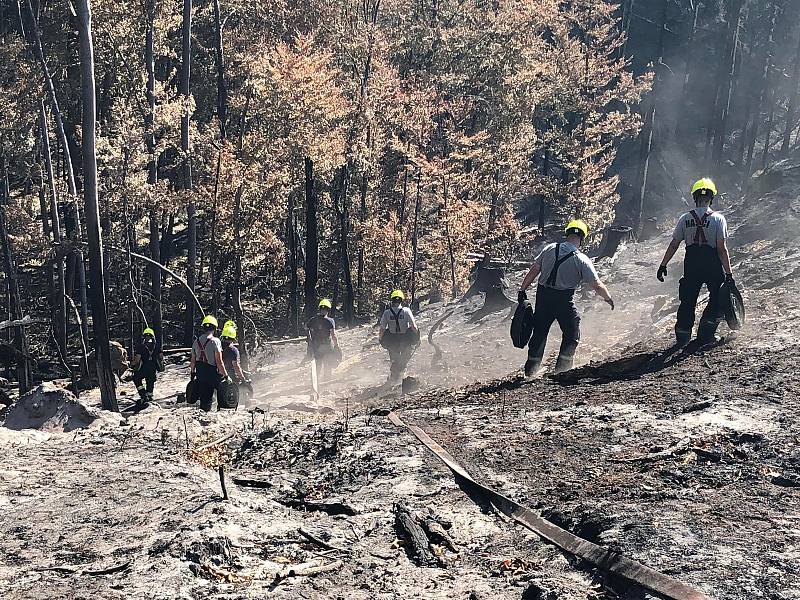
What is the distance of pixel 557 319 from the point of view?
9.97 meters

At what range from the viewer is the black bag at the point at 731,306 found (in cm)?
961

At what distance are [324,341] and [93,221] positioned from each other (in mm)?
5586

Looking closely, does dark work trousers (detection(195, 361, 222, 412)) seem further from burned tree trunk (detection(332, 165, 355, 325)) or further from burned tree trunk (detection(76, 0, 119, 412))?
burned tree trunk (detection(332, 165, 355, 325))

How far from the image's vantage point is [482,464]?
6.54m

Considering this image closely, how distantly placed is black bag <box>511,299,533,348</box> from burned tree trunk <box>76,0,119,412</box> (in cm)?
892

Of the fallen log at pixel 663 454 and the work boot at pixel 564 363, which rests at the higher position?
the fallen log at pixel 663 454

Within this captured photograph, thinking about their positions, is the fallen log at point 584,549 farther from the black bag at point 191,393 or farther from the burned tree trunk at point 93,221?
A: the burned tree trunk at point 93,221

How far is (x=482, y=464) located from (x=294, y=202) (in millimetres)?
33712

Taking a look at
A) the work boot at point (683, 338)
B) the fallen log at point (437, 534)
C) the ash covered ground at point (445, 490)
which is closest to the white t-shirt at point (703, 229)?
the work boot at point (683, 338)

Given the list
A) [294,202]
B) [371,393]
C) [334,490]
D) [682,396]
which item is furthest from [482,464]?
[294,202]

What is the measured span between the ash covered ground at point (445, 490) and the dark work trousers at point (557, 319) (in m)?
0.36

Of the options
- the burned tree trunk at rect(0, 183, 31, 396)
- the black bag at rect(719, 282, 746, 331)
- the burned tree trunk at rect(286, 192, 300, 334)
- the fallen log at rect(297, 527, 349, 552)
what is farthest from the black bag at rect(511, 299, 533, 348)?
the burned tree trunk at rect(286, 192, 300, 334)

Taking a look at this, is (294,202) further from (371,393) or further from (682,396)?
(682,396)

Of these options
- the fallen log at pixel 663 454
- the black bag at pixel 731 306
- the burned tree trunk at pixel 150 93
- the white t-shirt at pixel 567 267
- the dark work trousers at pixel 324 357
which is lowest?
the dark work trousers at pixel 324 357
